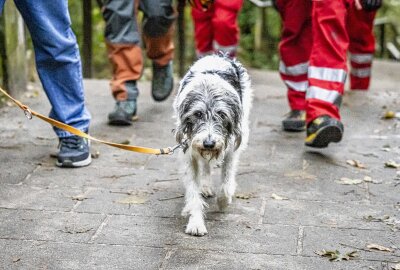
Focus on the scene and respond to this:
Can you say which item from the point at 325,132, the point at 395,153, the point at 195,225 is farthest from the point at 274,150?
the point at 195,225

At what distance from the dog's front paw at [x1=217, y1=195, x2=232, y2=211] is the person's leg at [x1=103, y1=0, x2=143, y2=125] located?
2162 mm

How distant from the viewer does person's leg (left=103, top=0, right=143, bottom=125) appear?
6.28 metres

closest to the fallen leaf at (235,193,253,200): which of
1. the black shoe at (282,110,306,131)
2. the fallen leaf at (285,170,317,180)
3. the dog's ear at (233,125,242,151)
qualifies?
the dog's ear at (233,125,242,151)

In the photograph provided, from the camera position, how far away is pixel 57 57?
5.03 m

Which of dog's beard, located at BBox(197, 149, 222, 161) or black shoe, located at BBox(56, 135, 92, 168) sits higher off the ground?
dog's beard, located at BBox(197, 149, 222, 161)

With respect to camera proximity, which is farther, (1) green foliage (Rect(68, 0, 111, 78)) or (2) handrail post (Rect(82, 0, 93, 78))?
(1) green foliage (Rect(68, 0, 111, 78))

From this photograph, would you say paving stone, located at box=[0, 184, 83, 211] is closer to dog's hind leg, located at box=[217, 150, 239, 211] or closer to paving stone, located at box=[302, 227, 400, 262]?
dog's hind leg, located at box=[217, 150, 239, 211]

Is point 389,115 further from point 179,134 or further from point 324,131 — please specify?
point 179,134

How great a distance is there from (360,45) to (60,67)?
410 cm

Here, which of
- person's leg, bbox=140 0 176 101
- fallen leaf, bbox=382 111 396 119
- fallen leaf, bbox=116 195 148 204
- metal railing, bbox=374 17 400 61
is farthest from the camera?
metal railing, bbox=374 17 400 61

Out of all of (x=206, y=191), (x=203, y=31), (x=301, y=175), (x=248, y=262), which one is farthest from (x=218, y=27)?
(x=248, y=262)

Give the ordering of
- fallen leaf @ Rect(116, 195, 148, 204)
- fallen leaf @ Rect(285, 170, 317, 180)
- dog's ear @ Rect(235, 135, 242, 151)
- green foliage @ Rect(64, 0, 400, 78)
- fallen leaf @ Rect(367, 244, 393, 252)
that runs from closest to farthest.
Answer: fallen leaf @ Rect(367, 244, 393, 252) → dog's ear @ Rect(235, 135, 242, 151) → fallen leaf @ Rect(116, 195, 148, 204) → fallen leaf @ Rect(285, 170, 317, 180) → green foliage @ Rect(64, 0, 400, 78)

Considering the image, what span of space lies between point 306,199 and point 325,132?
32.5 inches

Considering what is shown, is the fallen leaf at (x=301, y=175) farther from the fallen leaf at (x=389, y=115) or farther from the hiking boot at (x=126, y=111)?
the fallen leaf at (x=389, y=115)
